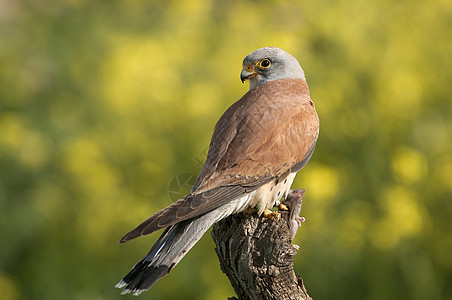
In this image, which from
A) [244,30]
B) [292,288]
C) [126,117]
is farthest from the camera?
[244,30]

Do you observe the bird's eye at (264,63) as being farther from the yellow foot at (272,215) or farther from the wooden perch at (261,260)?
the wooden perch at (261,260)

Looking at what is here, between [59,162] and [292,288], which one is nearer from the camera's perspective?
[292,288]

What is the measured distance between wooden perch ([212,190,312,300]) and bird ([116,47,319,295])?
16cm

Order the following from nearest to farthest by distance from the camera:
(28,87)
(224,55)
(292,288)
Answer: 1. (292,288)
2. (224,55)
3. (28,87)

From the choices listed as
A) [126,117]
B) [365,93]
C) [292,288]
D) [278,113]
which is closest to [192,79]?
[126,117]

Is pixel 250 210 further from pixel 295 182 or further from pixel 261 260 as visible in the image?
pixel 295 182

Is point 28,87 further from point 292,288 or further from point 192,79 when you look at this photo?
point 292,288

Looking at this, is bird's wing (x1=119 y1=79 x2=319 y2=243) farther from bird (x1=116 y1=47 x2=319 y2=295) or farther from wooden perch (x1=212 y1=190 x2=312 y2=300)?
wooden perch (x1=212 y1=190 x2=312 y2=300)

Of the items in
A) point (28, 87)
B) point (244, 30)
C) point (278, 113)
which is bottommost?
point (278, 113)

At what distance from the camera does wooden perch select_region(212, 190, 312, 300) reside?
2770 millimetres

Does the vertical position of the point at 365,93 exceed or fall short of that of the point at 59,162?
it falls short

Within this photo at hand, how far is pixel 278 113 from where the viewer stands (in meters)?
3.20

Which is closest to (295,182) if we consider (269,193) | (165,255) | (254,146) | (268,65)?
(268,65)

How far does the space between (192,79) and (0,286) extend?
9.34 ft
